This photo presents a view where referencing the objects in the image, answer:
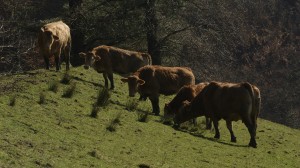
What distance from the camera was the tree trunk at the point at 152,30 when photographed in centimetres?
2955

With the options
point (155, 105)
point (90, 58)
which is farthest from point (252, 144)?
point (90, 58)

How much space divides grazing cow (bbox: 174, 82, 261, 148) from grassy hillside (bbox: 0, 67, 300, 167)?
58cm

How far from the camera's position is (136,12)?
99.0 feet

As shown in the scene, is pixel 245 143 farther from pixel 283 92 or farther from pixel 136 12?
pixel 283 92

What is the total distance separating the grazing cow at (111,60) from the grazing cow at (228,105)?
4.80 metres

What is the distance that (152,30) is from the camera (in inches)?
1176

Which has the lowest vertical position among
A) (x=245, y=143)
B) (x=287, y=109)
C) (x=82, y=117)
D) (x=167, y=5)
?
(x=287, y=109)

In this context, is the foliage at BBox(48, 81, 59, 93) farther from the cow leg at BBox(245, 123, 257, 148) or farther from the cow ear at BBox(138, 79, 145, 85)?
the cow leg at BBox(245, 123, 257, 148)

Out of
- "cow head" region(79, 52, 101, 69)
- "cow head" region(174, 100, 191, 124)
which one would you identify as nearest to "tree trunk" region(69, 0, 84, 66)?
"cow head" region(79, 52, 101, 69)

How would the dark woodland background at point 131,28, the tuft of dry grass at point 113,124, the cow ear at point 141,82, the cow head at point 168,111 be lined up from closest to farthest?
the tuft of dry grass at point 113,124
the cow head at point 168,111
the cow ear at point 141,82
the dark woodland background at point 131,28

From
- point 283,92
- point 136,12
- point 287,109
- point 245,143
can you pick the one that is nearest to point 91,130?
point 245,143

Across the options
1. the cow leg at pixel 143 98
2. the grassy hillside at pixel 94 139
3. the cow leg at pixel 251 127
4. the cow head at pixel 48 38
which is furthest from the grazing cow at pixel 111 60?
the cow leg at pixel 251 127

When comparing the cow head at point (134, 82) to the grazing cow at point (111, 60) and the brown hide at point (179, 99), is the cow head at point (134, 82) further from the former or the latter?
the grazing cow at point (111, 60)

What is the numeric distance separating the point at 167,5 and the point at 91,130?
1860 cm
